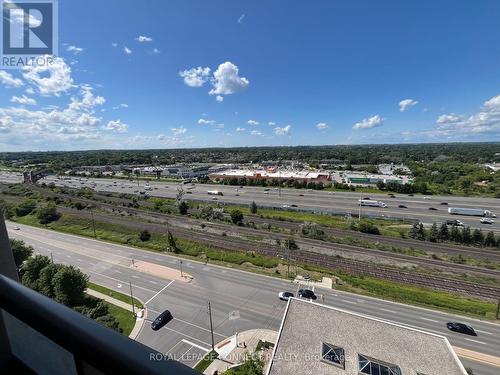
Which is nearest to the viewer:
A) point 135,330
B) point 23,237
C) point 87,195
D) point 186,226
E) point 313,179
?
point 135,330

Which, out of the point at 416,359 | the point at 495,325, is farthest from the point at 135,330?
the point at 495,325

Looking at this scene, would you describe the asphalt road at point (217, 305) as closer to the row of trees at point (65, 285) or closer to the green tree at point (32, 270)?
the row of trees at point (65, 285)

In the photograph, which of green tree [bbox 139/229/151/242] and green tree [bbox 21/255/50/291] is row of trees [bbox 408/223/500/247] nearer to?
green tree [bbox 139/229/151/242]

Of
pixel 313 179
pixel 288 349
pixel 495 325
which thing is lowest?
pixel 495 325

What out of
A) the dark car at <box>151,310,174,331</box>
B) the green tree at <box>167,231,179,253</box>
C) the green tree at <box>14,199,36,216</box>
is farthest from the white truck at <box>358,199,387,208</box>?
the green tree at <box>14,199,36,216</box>

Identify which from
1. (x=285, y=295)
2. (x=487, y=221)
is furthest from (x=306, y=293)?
(x=487, y=221)

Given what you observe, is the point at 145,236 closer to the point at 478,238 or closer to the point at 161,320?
the point at 161,320

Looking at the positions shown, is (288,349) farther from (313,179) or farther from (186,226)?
(313,179)
